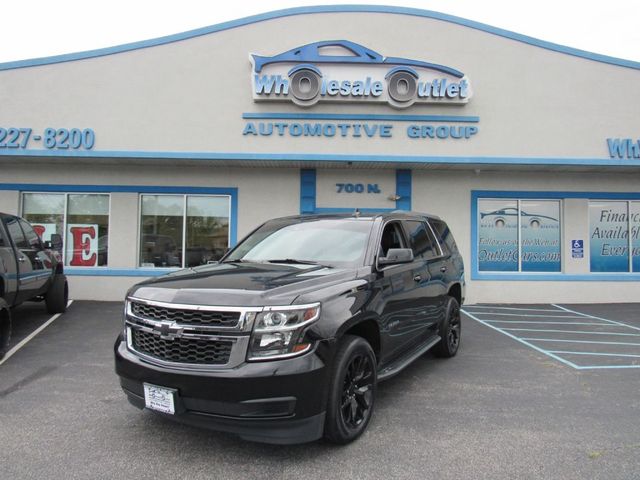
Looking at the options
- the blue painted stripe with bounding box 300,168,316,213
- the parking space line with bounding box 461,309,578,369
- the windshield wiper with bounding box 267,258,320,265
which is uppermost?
the blue painted stripe with bounding box 300,168,316,213

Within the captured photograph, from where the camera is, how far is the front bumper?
2.70m

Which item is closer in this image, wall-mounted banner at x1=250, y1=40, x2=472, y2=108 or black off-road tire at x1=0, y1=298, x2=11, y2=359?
black off-road tire at x1=0, y1=298, x2=11, y2=359

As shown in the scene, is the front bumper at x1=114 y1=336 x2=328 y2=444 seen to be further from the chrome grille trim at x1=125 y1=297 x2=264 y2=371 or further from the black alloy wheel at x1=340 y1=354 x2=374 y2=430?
the black alloy wheel at x1=340 y1=354 x2=374 y2=430

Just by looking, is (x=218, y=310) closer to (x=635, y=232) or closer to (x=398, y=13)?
(x=398, y=13)

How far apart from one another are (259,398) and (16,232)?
6.24m

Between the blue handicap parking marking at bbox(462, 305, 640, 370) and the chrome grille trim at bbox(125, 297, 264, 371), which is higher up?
the chrome grille trim at bbox(125, 297, 264, 371)

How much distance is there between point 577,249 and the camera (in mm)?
11016

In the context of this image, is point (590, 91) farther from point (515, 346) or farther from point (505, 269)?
point (515, 346)

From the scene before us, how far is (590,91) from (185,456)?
483 inches

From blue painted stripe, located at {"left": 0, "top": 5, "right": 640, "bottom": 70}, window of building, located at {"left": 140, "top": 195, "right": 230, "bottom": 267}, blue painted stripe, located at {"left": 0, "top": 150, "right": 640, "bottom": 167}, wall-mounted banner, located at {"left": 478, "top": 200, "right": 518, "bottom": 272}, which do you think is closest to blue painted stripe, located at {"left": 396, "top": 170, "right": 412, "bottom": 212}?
blue painted stripe, located at {"left": 0, "top": 150, "right": 640, "bottom": 167}

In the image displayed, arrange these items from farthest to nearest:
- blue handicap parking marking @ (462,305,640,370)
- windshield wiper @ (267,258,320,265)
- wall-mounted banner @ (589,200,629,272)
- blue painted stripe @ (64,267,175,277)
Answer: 1. wall-mounted banner @ (589,200,629,272)
2. blue painted stripe @ (64,267,175,277)
3. blue handicap parking marking @ (462,305,640,370)
4. windshield wiper @ (267,258,320,265)

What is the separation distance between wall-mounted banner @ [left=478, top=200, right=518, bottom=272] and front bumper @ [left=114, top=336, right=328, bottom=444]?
365 inches

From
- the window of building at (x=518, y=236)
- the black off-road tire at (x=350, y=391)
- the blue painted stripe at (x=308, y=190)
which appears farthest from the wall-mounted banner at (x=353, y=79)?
the black off-road tire at (x=350, y=391)

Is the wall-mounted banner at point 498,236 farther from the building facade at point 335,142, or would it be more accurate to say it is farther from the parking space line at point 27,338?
the parking space line at point 27,338
